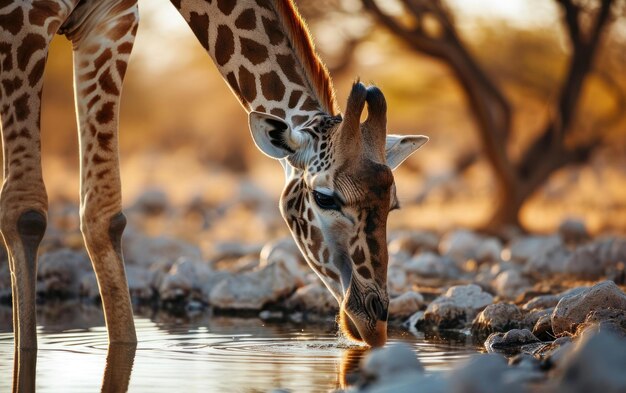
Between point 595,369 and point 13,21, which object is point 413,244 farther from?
point 595,369

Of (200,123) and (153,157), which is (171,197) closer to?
(153,157)

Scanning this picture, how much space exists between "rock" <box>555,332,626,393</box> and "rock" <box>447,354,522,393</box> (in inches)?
6.7

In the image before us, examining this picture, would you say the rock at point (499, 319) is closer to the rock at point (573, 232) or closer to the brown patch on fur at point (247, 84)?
the brown patch on fur at point (247, 84)

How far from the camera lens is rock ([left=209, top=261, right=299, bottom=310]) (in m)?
Answer: 8.53

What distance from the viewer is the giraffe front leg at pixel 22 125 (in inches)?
255

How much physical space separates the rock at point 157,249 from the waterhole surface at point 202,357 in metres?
3.33

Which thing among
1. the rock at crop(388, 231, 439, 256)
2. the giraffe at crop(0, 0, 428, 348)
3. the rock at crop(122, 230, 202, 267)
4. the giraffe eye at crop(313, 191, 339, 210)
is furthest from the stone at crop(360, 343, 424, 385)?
the rock at crop(388, 231, 439, 256)

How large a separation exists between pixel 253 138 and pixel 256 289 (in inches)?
95.3

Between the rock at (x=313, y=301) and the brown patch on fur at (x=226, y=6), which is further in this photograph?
the rock at (x=313, y=301)

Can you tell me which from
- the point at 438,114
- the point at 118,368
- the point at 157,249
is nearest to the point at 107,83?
the point at 118,368

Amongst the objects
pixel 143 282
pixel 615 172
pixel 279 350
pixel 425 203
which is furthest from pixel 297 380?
pixel 615 172

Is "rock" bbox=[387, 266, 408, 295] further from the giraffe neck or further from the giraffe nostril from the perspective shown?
the giraffe nostril

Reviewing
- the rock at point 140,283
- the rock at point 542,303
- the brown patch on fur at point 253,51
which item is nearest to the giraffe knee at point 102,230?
the brown patch on fur at point 253,51

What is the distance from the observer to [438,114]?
113 feet
